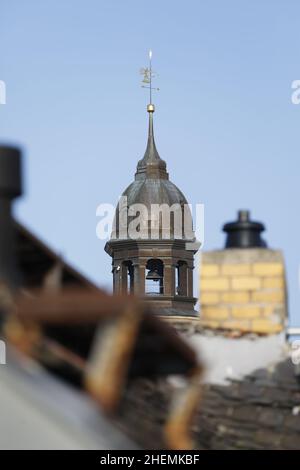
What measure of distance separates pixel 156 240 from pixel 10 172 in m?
51.9

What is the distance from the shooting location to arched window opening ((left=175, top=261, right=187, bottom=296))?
2318 inches

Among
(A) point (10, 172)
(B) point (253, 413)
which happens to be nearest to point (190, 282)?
(B) point (253, 413)

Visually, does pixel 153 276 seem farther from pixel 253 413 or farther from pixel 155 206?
pixel 253 413

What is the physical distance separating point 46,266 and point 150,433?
1126 millimetres

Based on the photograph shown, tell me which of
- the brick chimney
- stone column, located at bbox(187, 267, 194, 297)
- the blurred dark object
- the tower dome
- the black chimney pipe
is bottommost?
the black chimney pipe

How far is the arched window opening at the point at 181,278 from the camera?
193ft

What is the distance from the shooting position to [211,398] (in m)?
12.9

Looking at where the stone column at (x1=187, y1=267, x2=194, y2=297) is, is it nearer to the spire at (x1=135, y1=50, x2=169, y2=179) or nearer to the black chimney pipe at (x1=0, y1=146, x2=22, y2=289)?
the spire at (x1=135, y1=50, x2=169, y2=179)

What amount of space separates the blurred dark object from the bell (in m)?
43.9

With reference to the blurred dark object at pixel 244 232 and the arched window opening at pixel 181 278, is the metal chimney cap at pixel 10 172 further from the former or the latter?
the arched window opening at pixel 181 278

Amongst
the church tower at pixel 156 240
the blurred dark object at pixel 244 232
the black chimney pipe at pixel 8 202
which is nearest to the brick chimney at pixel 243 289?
the blurred dark object at pixel 244 232

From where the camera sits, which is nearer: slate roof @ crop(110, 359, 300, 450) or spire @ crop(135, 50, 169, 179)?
slate roof @ crop(110, 359, 300, 450)

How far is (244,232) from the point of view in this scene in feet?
50.0

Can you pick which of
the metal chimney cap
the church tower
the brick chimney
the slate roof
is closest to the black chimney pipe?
the metal chimney cap
